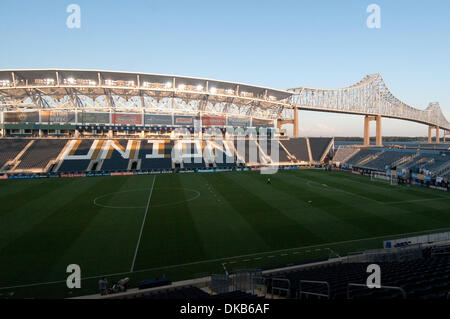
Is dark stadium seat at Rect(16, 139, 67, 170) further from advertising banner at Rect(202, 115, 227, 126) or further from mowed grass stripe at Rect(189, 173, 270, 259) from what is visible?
mowed grass stripe at Rect(189, 173, 270, 259)

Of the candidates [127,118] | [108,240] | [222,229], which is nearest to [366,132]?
[127,118]

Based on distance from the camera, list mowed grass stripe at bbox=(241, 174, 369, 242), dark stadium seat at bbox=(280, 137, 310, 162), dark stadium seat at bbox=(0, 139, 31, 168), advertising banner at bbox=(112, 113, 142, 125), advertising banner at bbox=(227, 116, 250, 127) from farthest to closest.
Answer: advertising banner at bbox=(227, 116, 250, 127) → dark stadium seat at bbox=(280, 137, 310, 162) → advertising banner at bbox=(112, 113, 142, 125) → dark stadium seat at bbox=(0, 139, 31, 168) → mowed grass stripe at bbox=(241, 174, 369, 242)

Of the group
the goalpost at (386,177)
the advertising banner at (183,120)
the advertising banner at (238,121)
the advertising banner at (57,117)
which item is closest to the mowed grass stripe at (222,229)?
the goalpost at (386,177)

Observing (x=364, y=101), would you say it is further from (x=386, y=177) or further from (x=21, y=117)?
(x=21, y=117)

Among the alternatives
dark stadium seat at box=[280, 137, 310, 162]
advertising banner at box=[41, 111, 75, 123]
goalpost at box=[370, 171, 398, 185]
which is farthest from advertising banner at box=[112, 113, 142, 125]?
goalpost at box=[370, 171, 398, 185]

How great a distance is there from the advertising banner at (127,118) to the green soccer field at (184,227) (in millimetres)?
27471

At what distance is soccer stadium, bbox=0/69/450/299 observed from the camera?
39.5 ft

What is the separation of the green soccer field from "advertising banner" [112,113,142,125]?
27471mm

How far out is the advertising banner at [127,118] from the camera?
58744 mm

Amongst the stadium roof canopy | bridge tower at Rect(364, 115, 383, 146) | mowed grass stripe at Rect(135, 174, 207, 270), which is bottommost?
mowed grass stripe at Rect(135, 174, 207, 270)

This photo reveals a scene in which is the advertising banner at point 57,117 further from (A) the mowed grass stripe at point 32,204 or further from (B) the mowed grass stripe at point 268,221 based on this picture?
(B) the mowed grass stripe at point 268,221

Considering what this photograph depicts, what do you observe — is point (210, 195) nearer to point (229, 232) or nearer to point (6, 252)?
point (229, 232)
